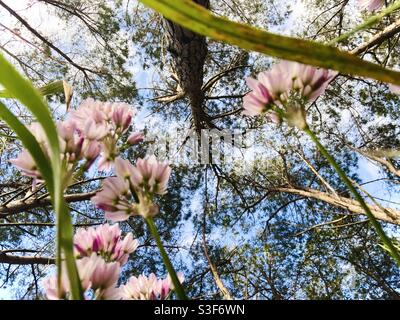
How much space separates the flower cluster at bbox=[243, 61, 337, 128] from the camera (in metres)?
0.35

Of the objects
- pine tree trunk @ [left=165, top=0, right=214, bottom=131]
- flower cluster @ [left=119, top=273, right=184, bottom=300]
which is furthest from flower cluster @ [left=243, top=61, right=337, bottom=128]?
pine tree trunk @ [left=165, top=0, right=214, bottom=131]

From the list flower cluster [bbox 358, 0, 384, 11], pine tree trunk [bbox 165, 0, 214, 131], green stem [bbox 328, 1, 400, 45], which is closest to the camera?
green stem [bbox 328, 1, 400, 45]

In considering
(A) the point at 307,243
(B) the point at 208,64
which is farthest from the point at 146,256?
(B) the point at 208,64

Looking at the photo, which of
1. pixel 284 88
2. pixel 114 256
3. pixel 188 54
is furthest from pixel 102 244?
pixel 188 54

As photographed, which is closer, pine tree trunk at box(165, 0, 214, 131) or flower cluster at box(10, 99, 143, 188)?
flower cluster at box(10, 99, 143, 188)

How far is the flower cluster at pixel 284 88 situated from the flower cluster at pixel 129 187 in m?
0.11

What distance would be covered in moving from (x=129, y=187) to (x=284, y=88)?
0.52ft

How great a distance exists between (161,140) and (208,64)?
919mm

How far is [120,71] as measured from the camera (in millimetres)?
3900

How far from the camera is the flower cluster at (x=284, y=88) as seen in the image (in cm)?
35

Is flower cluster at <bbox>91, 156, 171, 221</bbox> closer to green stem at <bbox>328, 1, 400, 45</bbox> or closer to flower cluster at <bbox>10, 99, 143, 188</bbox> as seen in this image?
flower cluster at <bbox>10, 99, 143, 188</bbox>

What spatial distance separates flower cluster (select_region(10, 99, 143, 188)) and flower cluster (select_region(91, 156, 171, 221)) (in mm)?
27

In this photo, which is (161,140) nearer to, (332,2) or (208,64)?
(208,64)

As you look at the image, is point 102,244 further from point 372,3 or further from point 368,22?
point 372,3
